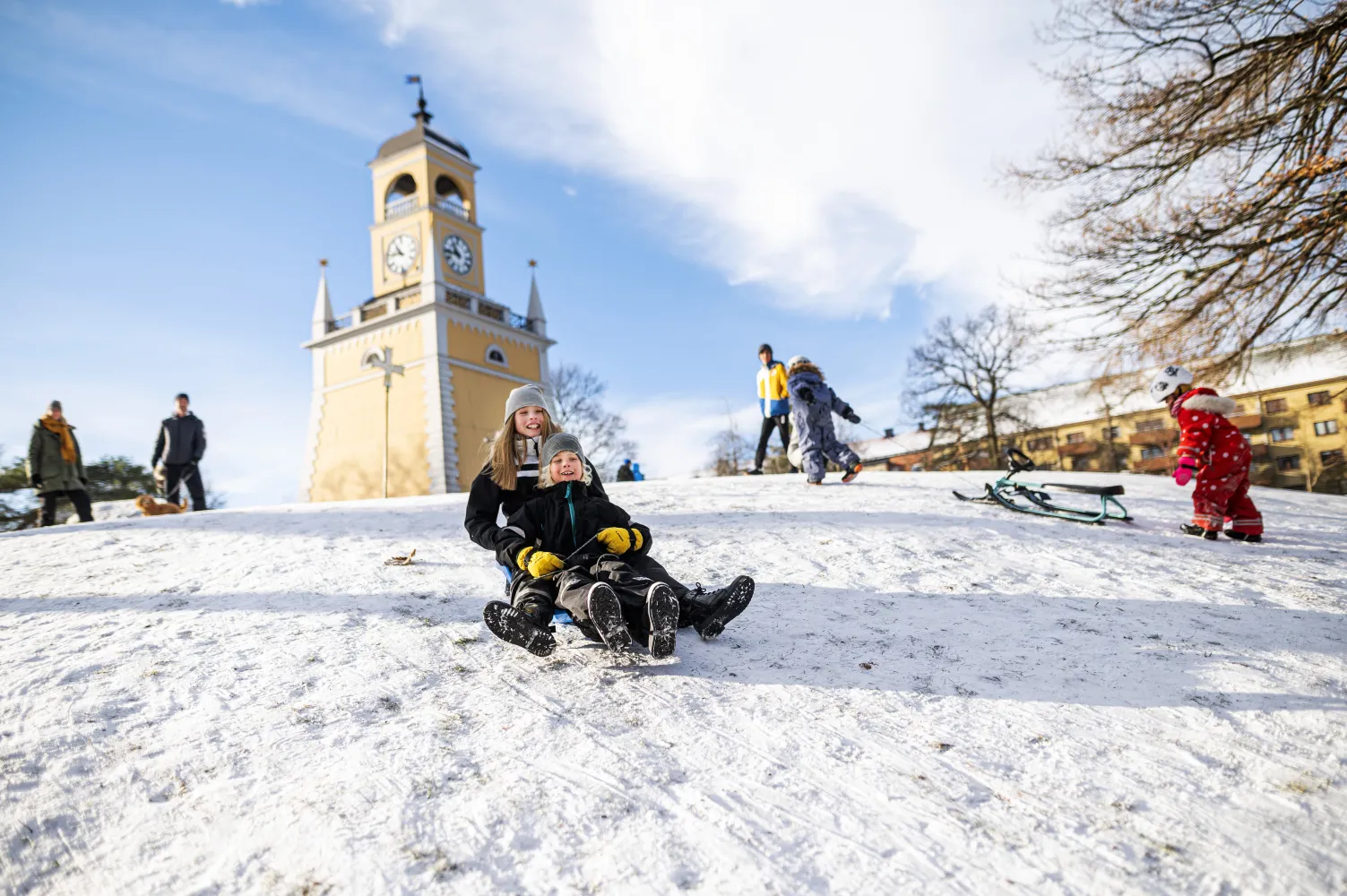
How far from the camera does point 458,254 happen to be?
28.8 m

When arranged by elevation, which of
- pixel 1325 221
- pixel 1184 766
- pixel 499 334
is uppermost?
pixel 499 334

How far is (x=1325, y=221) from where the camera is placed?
24.0 ft

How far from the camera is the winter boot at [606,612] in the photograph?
3049 mm

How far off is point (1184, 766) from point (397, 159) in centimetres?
3246

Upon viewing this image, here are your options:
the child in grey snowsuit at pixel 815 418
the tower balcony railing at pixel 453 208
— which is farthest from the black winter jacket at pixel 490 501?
the tower balcony railing at pixel 453 208

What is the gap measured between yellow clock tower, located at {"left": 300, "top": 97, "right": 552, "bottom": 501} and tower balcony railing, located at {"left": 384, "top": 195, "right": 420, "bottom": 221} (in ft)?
0.19

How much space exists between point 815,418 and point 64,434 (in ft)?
31.2

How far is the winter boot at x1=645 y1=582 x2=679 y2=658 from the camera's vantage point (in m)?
3.09

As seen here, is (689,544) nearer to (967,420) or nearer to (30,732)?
(30,732)

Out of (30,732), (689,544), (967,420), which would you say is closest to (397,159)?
(967,420)

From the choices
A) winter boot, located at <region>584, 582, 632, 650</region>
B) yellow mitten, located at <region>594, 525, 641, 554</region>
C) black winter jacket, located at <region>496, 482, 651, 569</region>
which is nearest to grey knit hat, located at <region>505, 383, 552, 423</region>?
black winter jacket, located at <region>496, 482, 651, 569</region>

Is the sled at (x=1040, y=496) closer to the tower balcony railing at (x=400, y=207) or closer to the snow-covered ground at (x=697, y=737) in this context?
the snow-covered ground at (x=697, y=737)

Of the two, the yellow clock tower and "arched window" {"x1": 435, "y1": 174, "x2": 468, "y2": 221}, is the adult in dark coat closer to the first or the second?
the yellow clock tower

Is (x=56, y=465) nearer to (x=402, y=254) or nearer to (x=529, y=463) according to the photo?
(x=529, y=463)
